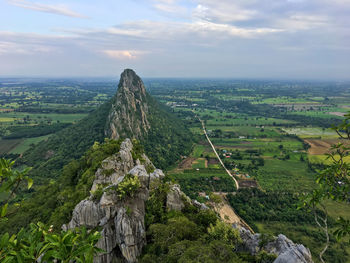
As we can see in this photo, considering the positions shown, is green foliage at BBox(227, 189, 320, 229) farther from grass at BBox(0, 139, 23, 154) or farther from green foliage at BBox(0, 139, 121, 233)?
grass at BBox(0, 139, 23, 154)

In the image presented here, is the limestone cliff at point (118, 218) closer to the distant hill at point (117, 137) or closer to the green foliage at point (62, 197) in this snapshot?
the green foliage at point (62, 197)

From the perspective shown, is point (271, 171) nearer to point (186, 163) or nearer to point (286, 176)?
point (286, 176)

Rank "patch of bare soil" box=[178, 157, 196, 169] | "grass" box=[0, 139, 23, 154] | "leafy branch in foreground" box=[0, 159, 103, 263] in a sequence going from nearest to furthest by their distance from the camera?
"leafy branch in foreground" box=[0, 159, 103, 263], "patch of bare soil" box=[178, 157, 196, 169], "grass" box=[0, 139, 23, 154]

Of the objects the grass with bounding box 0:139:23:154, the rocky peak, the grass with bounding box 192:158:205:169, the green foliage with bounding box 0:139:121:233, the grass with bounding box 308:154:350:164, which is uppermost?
the rocky peak

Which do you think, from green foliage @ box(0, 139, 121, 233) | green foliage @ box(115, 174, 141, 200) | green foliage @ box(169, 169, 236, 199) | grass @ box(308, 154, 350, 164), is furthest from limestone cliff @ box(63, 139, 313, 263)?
grass @ box(308, 154, 350, 164)

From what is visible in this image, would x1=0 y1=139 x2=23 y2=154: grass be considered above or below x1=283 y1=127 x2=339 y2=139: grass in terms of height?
below

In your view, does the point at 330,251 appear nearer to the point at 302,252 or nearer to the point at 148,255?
the point at 302,252
